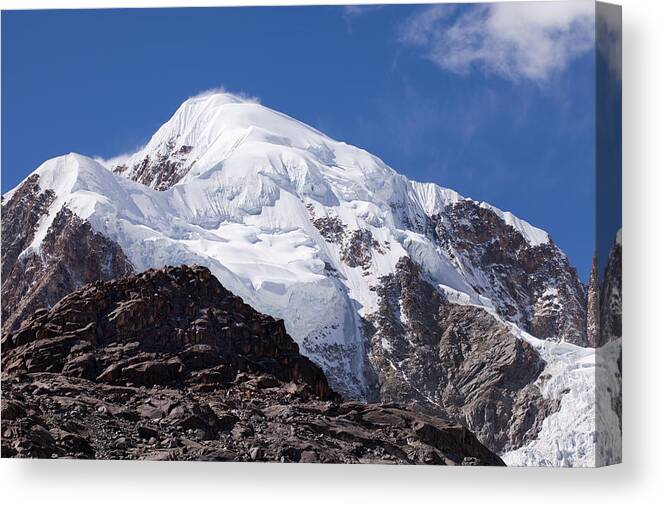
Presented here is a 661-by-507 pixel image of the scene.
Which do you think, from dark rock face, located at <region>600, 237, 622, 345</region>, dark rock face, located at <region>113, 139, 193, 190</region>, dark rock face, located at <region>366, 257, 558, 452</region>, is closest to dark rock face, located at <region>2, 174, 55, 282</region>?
dark rock face, located at <region>113, 139, 193, 190</region>

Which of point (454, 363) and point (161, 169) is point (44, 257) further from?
point (454, 363)

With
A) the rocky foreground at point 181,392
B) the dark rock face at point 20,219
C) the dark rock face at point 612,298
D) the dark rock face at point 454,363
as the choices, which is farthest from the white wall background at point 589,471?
the dark rock face at point 20,219

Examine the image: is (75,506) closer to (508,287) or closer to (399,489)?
(399,489)

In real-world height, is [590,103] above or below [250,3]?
below

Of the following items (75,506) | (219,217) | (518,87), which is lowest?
(75,506)

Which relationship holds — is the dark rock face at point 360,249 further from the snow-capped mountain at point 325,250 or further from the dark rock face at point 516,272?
the dark rock face at point 516,272

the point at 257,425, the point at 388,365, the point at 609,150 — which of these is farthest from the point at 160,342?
the point at 609,150

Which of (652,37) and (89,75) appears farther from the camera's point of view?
(89,75)

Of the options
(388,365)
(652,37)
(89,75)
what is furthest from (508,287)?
(89,75)

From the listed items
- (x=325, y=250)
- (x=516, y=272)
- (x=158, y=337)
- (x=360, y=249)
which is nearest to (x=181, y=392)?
(x=158, y=337)
